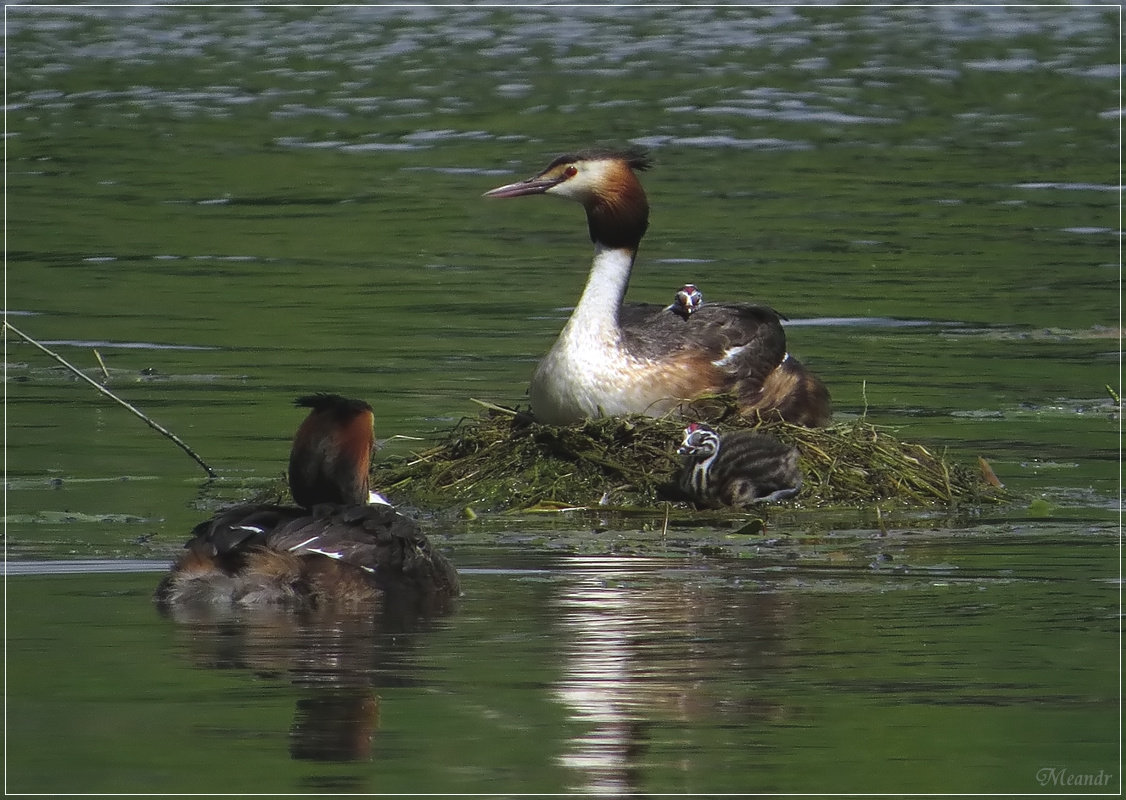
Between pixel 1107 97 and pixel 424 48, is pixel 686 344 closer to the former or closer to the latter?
pixel 1107 97

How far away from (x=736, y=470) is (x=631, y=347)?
1301 mm

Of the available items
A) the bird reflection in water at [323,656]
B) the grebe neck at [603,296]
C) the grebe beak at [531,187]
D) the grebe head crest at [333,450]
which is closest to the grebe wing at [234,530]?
the bird reflection in water at [323,656]

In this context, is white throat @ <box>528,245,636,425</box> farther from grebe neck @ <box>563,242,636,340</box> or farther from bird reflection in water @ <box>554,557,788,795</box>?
bird reflection in water @ <box>554,557,788,795</box>

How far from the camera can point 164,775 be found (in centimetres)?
673

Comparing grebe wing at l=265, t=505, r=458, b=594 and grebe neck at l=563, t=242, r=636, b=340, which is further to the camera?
grebe neck at l=563, t=242, r=636, b=340

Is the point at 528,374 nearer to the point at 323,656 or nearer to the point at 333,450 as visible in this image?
the point at 333,450

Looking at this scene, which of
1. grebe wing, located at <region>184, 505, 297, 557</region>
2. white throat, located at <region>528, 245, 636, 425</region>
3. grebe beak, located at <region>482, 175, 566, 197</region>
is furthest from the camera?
grebe beak, located at <region>482, 175, 566, 197</region>

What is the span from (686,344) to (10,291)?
7391 millimetres

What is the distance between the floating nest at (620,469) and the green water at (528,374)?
0.33m

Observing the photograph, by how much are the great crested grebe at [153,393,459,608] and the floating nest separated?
6.91ft

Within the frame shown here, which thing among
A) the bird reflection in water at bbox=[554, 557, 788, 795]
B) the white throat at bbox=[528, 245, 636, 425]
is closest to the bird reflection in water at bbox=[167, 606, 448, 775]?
the bird reflection in water at bbox=[554, 557, 788, 795]

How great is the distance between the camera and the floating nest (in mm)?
11336

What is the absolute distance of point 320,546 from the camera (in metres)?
8.78

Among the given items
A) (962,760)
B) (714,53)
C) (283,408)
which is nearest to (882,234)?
(283,408)
